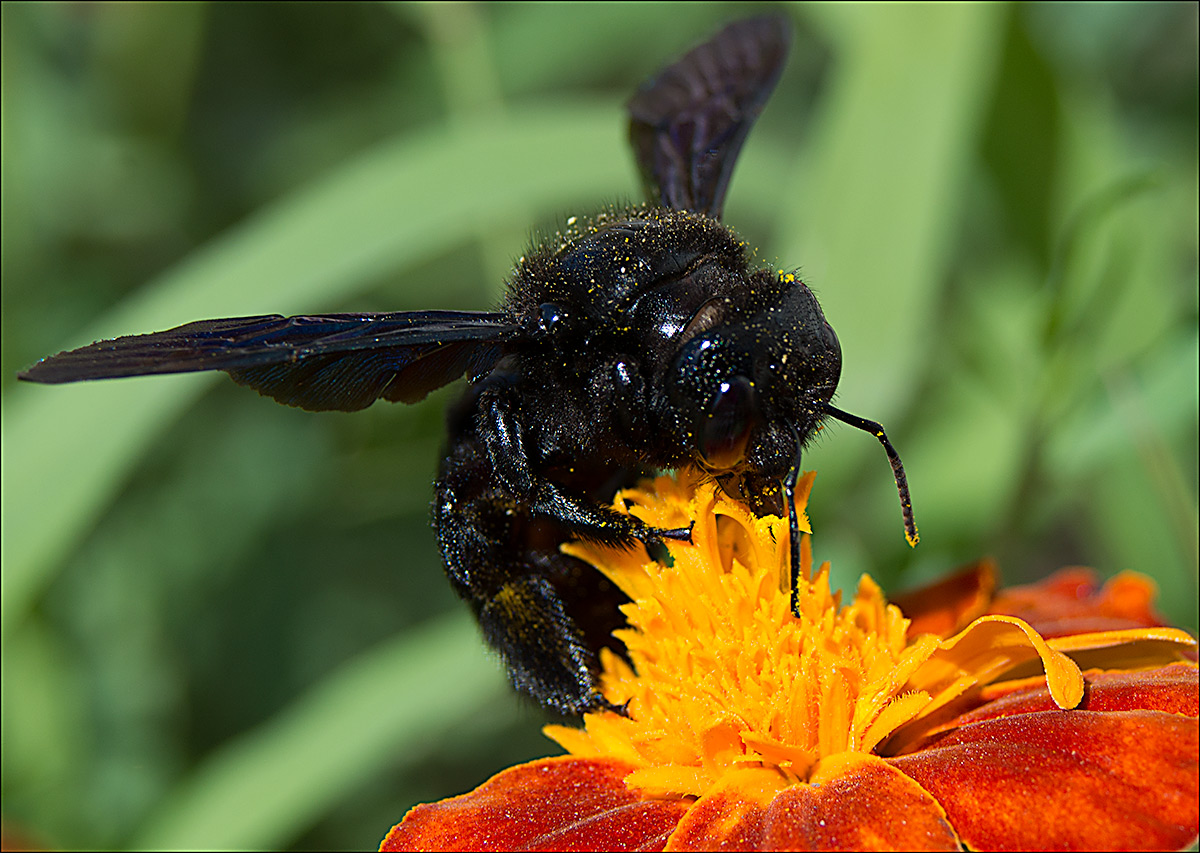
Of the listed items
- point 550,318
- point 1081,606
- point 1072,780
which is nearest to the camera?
point 1072,780

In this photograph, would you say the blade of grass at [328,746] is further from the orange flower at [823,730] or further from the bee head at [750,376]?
the bee head at [750,376]

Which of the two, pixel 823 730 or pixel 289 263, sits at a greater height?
pixel 289 263

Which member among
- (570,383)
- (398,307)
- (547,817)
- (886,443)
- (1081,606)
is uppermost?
(398,307)

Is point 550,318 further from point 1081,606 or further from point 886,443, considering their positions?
point 1081,606

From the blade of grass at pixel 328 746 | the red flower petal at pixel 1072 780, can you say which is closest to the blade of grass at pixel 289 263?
the blade of grass at pixel 328 746

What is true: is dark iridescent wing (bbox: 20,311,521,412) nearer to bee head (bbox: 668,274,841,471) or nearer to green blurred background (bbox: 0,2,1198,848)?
bee head (bbox: 668,274,841,471)

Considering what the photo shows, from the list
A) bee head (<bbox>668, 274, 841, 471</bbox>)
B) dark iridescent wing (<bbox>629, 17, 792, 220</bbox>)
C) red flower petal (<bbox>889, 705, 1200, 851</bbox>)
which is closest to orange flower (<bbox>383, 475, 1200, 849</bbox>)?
red flower petal (<bbox>889, 705, 1200, 851</bbox>)

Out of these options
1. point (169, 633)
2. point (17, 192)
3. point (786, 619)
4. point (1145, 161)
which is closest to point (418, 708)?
point (169, 633)

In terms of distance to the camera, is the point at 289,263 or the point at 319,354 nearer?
the point at 319,354

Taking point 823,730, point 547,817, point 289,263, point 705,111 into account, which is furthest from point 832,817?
point 289,263
